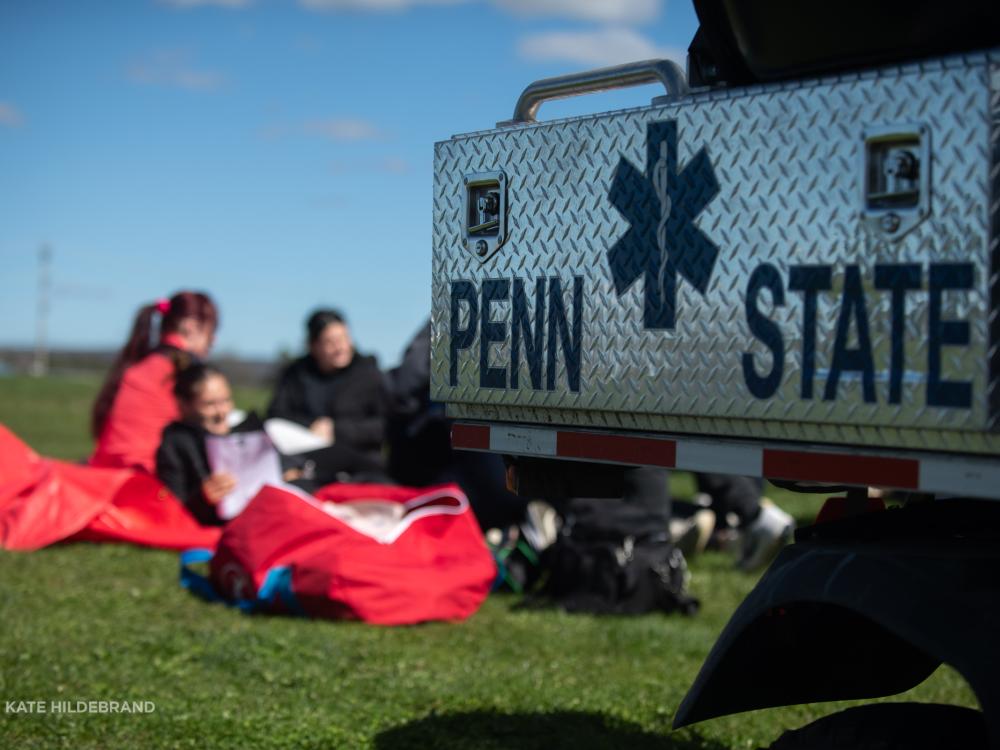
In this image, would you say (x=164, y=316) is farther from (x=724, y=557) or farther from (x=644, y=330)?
(x=644, y=330)

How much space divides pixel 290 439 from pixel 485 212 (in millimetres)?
5455

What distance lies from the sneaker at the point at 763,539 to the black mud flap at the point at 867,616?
14.6ft

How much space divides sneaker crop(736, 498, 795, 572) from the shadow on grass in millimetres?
3266

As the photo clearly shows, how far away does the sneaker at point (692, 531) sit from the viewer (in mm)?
7469

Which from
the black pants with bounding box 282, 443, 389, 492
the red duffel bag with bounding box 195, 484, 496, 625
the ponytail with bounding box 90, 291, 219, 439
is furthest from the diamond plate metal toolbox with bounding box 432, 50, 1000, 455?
the ponytail with bounding box 90, 291, 219, 439

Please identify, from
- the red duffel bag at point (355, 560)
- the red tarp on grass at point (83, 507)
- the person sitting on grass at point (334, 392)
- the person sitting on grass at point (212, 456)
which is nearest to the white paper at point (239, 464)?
the person sitting on grass at point (212, 456)

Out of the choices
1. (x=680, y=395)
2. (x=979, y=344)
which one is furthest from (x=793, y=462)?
(x=979, y=344)

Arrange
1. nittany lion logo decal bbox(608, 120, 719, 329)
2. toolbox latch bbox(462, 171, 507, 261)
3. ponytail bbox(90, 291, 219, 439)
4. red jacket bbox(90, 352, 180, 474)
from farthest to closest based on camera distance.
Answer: ponytail bbox(90, 291, 219, 439), red jacket bbox(90, 352, 180, 474), toolbox latch bbox(462, 171, 507, 261), nittany lion logo decal bbox(608, 120, 719, 329)

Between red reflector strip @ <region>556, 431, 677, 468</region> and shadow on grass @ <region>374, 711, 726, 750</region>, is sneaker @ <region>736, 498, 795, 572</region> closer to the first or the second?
shadow on grass @ <region>374, 711, 726, 750</region>

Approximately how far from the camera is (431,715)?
13.7 ft

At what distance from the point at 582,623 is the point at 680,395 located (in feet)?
11.5

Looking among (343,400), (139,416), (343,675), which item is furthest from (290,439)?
(343,675)

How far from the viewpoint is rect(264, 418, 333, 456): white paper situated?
312 inches

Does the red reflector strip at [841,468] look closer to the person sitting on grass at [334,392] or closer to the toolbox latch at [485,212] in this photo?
the toolbox latch at [485,212]
